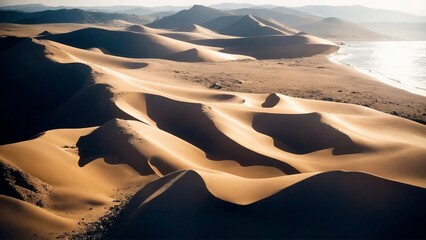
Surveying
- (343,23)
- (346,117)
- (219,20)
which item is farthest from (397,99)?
(343,23)

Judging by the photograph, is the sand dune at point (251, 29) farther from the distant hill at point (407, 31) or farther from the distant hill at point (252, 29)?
the distant hill at point (407, 31)

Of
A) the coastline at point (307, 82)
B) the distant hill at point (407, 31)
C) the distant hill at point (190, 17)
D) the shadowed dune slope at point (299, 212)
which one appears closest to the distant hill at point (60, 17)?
the distant hill at point (190, 17)

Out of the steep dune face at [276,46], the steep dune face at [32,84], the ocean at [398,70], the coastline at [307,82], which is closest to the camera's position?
the steep dune face at [32,84]

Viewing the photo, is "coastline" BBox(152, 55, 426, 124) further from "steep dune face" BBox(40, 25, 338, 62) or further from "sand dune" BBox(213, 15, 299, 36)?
"sand dune" BBox(213, 15, 299, 36)

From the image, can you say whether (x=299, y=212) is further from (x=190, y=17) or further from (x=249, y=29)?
(x=190, y=17)

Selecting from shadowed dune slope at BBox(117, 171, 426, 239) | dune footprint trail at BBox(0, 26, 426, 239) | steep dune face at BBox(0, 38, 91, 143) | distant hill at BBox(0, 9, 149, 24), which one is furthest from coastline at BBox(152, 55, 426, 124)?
distant hill at BBox(0, 9, 149, 24)

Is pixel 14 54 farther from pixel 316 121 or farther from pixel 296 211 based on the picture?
pixel 296 211

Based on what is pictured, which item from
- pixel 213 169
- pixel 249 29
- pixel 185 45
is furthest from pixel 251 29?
pixel 213 169
